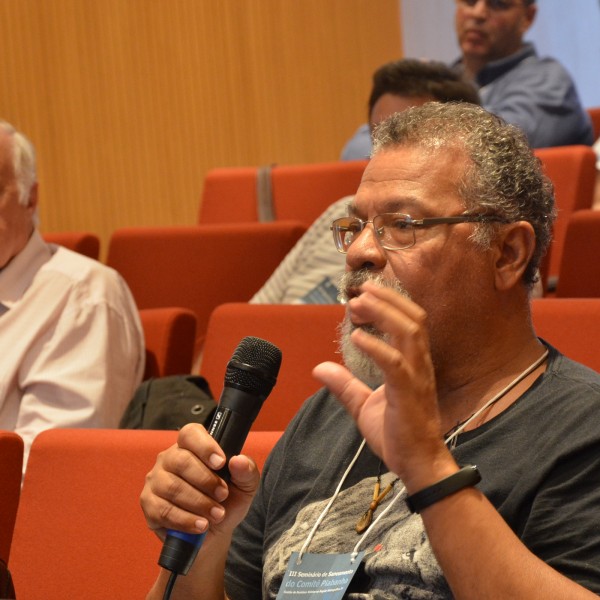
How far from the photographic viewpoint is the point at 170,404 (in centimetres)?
170

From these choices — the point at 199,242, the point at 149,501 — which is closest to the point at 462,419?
the point at 149,501

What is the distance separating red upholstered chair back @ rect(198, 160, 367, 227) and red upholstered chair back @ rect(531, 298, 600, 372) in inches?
46.2

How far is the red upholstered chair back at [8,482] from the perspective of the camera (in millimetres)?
1323

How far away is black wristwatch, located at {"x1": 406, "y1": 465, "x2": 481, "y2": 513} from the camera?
0.85 meters

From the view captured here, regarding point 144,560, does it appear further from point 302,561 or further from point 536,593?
point 536,593

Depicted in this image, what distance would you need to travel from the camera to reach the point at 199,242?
2.43m

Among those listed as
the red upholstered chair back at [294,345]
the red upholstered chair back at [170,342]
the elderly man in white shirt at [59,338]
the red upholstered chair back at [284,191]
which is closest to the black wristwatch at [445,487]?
the red upholstered chair back at [294,345]

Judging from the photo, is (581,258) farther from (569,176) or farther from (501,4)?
(501,4)

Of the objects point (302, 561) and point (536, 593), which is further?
point (302, 561)

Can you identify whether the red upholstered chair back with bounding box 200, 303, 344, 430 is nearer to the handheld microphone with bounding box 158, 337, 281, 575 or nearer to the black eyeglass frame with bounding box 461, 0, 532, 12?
the handheld microphone with bounding box 158, 337, 281, 575

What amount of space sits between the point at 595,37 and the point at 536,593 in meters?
3.60

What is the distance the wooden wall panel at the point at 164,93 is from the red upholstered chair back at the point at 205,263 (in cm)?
123

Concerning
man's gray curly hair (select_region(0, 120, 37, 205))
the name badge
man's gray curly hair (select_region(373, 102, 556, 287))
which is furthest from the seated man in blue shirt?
the name badge

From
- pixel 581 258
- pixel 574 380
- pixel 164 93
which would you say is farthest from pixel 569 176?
pixel 164 93
